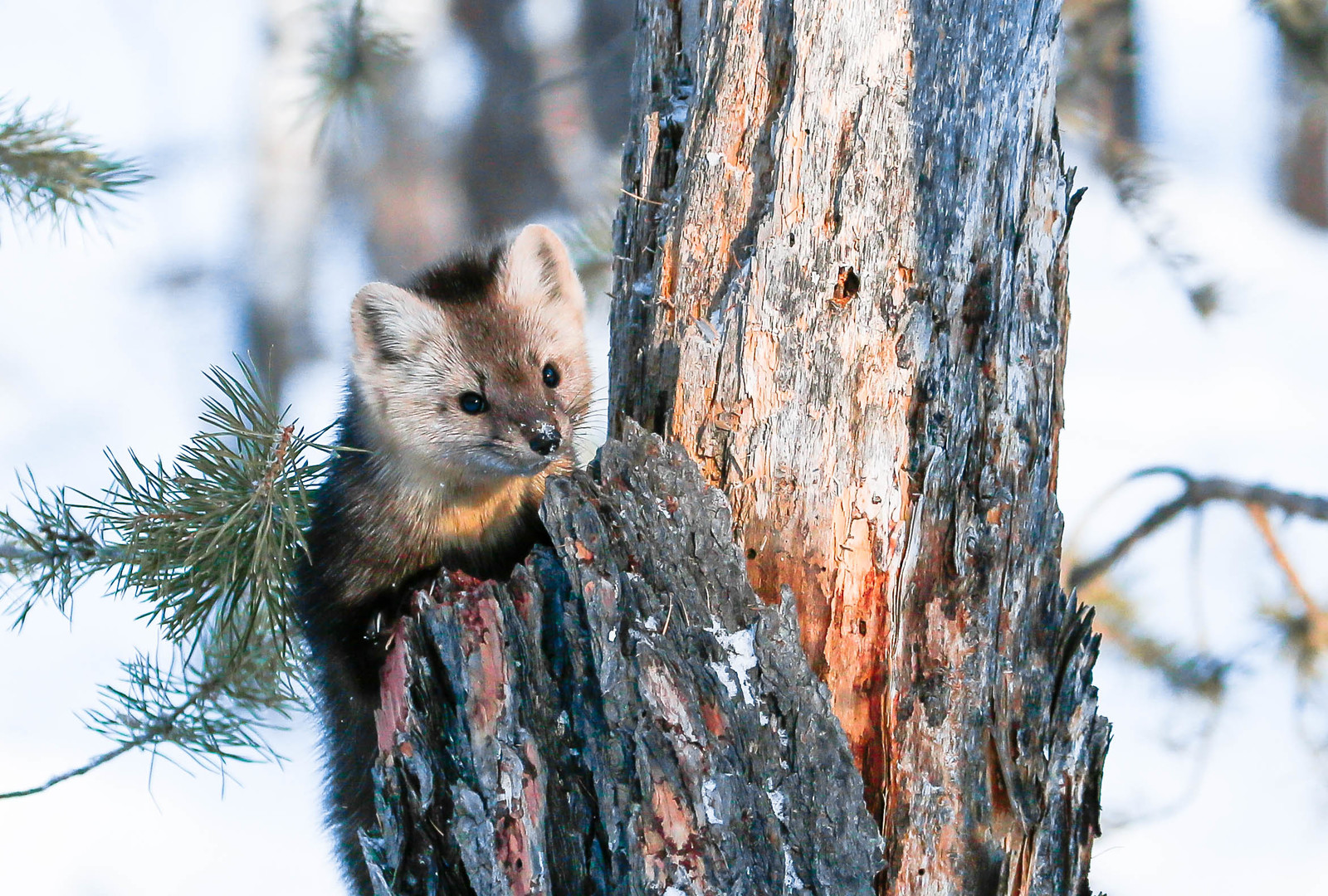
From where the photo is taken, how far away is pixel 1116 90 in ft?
17.5

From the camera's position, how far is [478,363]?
2.63 metres

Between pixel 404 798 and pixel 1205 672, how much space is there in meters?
3.27

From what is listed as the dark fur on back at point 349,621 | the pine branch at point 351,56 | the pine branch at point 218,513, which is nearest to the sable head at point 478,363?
the dark fur on back at point 349,621

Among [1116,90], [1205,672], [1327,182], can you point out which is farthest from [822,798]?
[1327,182]

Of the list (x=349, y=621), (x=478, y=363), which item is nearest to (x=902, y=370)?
(x=478, y=363)

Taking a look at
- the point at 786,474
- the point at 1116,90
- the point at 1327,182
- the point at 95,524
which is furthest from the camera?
the point at 1327,182

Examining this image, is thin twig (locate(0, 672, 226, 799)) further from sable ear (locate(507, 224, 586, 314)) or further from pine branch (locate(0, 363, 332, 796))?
sable ear (locate(507, 224, 586, 314))

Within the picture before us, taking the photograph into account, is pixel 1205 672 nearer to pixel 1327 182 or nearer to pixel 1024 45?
pixel 1024 45

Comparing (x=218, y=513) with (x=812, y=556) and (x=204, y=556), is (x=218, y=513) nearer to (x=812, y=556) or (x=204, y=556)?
(x=204, y=556)

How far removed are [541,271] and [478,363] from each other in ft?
1.26

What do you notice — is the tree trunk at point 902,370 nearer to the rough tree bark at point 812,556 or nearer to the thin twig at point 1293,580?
the rough tree bark at point 812,556

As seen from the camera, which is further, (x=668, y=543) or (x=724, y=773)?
(x=668, y=543)

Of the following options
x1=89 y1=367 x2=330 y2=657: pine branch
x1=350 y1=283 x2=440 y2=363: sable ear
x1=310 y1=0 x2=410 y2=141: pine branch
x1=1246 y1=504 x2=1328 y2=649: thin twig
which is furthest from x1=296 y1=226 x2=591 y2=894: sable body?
x1=1246 y1=504 x2=1328 y2=649: thin twig

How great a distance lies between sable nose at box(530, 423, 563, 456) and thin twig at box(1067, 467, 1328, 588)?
93.5 inches
